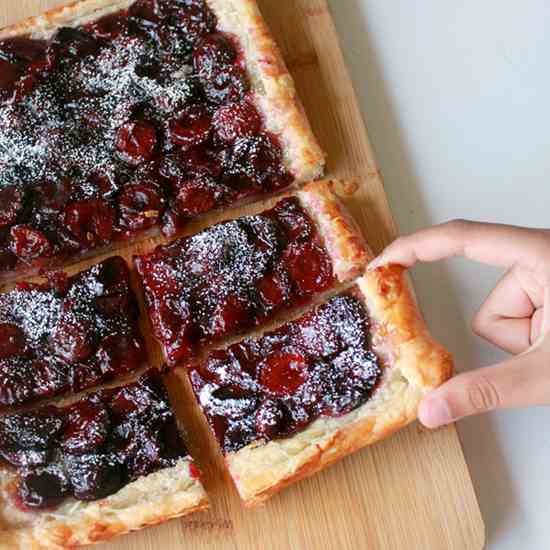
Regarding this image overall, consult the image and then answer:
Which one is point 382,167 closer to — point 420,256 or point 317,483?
point 420,256

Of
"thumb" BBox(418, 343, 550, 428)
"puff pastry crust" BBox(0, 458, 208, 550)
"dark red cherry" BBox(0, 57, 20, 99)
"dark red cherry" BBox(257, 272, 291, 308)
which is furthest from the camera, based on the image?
"dark red cherry" BBox(0, 57, 20, 99)

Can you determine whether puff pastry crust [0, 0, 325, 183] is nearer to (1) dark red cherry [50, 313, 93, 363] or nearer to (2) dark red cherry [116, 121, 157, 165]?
(2) dark red cherry [116, 121, 157, 165]

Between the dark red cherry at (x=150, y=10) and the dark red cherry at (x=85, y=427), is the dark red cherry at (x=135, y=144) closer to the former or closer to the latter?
the dark red cherry at (x=150, y=10)

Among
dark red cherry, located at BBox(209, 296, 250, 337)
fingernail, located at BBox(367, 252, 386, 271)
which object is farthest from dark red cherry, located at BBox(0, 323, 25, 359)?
fingernail, located at BBox(367, 252, 386, 271)

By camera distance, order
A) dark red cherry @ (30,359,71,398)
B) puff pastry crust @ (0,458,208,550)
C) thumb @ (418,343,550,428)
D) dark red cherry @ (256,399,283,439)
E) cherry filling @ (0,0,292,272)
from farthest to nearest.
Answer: cherry filling @ (0,0,292,272)
dark red cherry @ (30,359,71,398)
dark red cherry @ (256,399,283,439)
puff pastry crust @ (0,458,208,550)
thumb @ (418,343,550,428)

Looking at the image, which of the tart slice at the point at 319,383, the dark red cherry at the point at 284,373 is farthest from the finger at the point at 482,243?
the dark red cherry at the point at 284,373

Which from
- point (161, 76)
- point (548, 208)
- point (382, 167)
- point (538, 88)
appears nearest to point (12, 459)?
point (161, 76)

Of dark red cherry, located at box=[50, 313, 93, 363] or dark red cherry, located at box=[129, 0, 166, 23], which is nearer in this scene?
dark red cherry, located at box=[50, 313, 93, 363]

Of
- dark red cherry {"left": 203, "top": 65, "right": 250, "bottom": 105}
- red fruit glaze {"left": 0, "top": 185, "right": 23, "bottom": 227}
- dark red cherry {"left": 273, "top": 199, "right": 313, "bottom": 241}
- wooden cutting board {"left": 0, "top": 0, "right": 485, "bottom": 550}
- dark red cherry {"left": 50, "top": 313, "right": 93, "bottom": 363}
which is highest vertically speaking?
dark red cherry {"left": 203, "top": 65, "right": 250, "bottom": 105}
